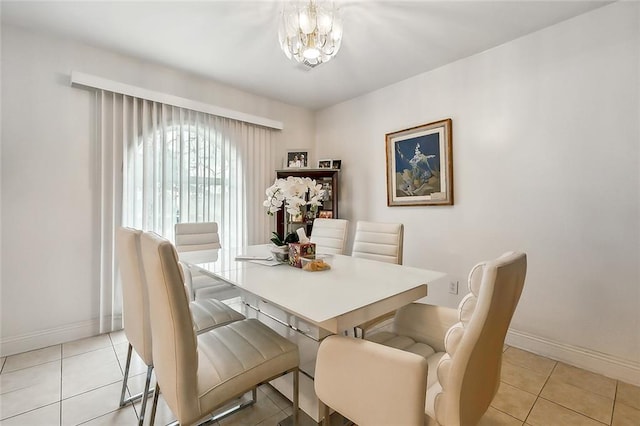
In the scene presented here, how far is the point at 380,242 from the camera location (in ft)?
7.66

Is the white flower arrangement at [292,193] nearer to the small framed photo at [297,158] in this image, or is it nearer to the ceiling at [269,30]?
the ceiling at [269,30]

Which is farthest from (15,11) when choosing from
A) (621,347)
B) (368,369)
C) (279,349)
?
(621,347)

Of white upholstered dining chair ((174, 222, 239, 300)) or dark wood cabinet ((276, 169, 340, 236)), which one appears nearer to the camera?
white upholstered dining chair ((174, 222, 239, 300))

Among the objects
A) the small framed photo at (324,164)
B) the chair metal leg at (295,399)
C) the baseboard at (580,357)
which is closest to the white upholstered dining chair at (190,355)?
the chair metal leg at (295,399)

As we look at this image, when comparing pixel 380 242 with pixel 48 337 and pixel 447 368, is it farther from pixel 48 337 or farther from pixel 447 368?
pixel 48 337

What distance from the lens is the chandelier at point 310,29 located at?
1.68m

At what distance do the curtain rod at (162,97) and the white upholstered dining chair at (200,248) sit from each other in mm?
1288

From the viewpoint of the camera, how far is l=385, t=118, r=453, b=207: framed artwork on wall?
2756mm

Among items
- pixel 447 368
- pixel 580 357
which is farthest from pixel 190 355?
pixel 580 357

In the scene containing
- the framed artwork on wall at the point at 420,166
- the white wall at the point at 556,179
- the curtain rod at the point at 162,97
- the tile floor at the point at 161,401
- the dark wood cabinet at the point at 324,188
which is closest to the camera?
the tile floor at the point at 161,401

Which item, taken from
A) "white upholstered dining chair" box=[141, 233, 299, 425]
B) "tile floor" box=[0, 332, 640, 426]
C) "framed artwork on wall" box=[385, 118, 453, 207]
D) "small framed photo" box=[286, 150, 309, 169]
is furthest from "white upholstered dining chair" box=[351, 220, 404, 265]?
"small framed photo" box=[286, 150, 309, 169]

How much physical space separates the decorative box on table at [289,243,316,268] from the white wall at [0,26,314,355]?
6.40ft

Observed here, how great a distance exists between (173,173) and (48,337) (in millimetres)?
1714

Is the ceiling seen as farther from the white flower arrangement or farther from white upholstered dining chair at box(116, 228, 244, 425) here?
white upholstered dining chair at box(116, 228, 244, 425)
